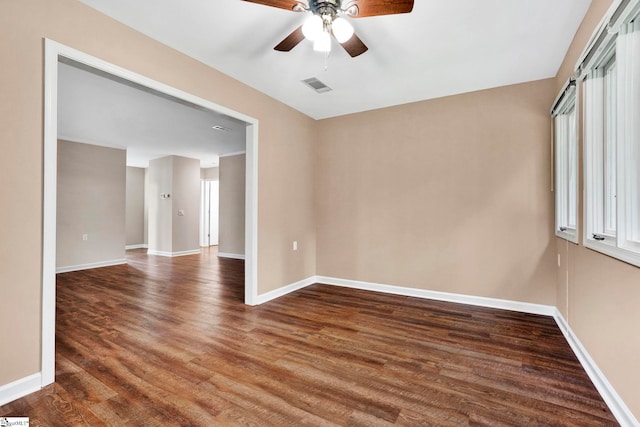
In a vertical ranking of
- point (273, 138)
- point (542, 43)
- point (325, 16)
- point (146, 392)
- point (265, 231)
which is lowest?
point (146, 392)

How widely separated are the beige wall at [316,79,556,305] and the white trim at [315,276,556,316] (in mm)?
65

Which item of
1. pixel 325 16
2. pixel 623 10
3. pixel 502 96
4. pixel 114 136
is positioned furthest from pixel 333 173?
pixel 114 136

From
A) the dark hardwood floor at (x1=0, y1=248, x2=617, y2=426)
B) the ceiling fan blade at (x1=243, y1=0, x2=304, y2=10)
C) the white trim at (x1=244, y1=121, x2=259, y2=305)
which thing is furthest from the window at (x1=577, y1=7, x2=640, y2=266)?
the white trim at (x1=244, y1=121, x2=259, y2=305)

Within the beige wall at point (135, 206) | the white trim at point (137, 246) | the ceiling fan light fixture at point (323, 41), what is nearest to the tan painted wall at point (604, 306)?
the ceiling fan light fixture at point (323, 41)

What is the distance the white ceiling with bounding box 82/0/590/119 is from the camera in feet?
7.07

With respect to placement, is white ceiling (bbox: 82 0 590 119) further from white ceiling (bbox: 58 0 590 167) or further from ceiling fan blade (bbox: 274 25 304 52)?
ceiling fan blade (bbox: 274 25 304 52)

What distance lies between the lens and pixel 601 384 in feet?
6.02

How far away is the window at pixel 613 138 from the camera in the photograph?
1543mm

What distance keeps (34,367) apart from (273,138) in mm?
3093

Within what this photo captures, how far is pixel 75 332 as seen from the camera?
107 inches

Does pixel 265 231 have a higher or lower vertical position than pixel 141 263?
higher

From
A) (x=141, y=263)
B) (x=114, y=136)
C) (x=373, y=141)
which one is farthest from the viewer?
(x=141, y=263)

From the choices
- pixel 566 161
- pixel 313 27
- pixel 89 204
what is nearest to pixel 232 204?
pixel 89 204

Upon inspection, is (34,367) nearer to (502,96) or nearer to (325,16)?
(325,16)
